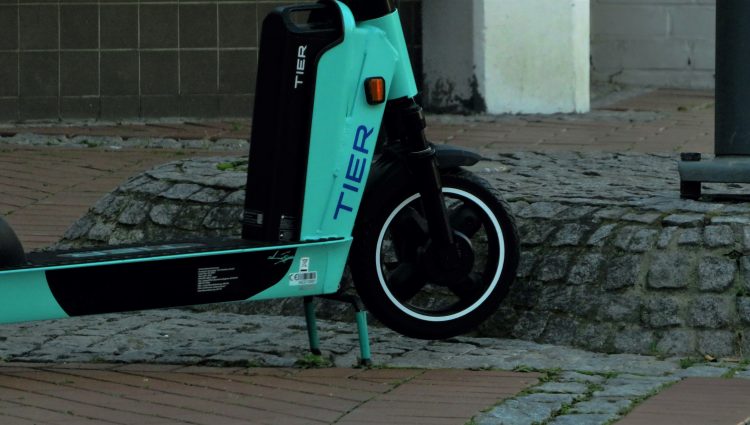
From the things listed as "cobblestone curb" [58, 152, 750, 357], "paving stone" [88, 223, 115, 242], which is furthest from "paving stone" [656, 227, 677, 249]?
"paving stone" [88, 223, 115, 242]

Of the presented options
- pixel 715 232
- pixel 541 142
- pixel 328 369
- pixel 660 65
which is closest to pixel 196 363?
pixel 328 369

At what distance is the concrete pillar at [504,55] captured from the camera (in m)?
9.53

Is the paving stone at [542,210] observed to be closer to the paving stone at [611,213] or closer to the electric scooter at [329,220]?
the paving stone at [611,213]

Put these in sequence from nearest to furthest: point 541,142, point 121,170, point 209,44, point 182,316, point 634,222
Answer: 1. point 634,222
2. point 182,316
3. point 121,170
4. point 541,142
5. point 209,44

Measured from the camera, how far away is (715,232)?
4.67 meters

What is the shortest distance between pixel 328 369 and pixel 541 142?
4.20 m

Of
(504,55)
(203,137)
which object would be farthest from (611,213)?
(504,55)

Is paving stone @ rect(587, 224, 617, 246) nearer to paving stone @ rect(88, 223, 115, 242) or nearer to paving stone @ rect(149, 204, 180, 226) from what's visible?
paving stone @ rect(149, 204, 180, 226)

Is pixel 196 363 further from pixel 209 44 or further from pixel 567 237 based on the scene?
pixel 209 44

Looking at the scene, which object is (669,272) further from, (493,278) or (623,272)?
(493,278)

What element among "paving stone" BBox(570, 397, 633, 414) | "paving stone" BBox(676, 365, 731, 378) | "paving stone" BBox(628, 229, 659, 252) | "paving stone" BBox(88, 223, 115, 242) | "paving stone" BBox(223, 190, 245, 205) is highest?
"paving stone" BBox(223, 190, 245, 205)

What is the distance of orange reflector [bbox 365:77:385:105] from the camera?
4352mm

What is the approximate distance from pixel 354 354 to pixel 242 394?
583 millimetres

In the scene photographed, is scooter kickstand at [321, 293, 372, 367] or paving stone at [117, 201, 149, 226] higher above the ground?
paving stone at [117, 201, 149, 226]
